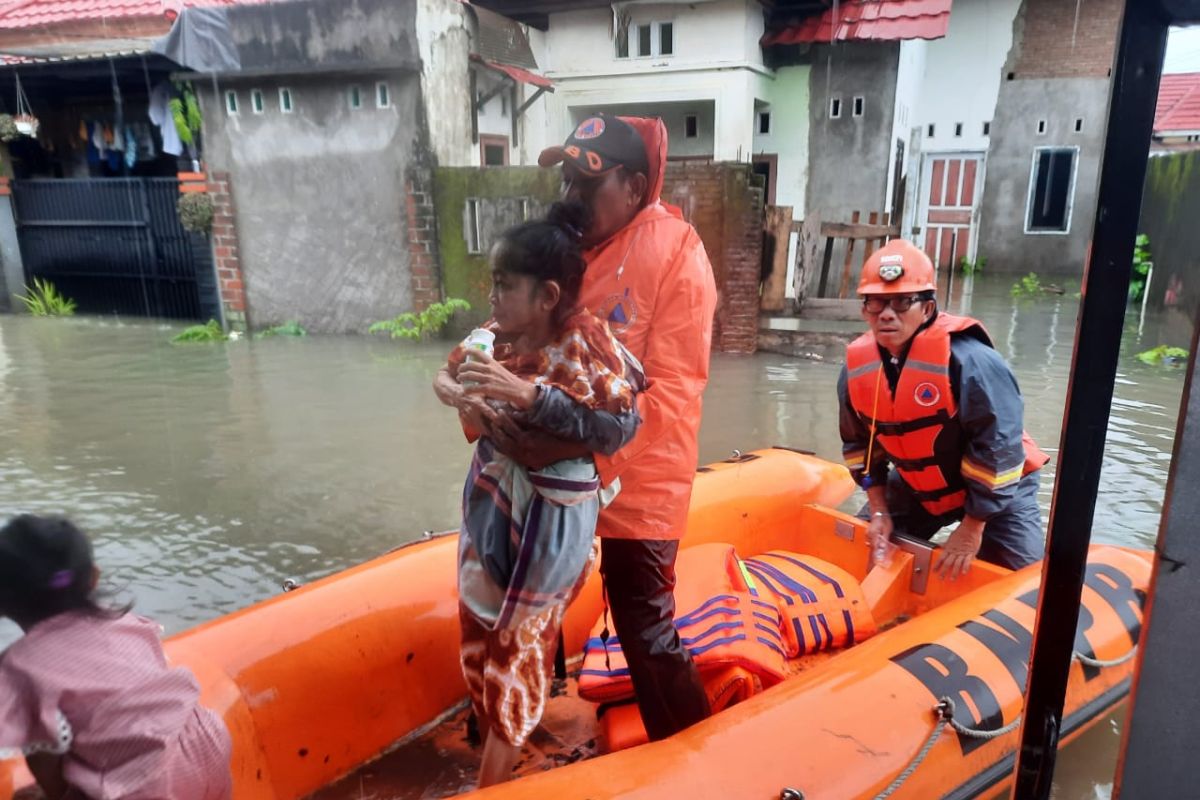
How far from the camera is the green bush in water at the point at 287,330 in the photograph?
9.23m

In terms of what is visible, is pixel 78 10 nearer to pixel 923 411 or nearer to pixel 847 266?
pixel 847 266

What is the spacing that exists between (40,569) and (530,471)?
2.66ft

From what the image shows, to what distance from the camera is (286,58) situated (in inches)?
334

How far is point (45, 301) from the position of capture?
10867mm

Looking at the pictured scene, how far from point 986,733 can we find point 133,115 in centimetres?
1103

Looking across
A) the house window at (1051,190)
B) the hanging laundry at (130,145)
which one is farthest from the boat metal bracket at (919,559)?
the house window at (1051,190)

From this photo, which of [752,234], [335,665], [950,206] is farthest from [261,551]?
[950,206]

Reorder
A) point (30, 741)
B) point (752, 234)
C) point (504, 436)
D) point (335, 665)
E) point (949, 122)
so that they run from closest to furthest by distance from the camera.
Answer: point (30, 741) < point (504, 436) < point (335, 665) < point (752, 234) < point (949, 122)

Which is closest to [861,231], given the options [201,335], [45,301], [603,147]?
[201,335]

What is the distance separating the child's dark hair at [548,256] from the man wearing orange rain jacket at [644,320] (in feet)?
0.37

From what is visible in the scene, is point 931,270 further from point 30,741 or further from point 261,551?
point 261,551

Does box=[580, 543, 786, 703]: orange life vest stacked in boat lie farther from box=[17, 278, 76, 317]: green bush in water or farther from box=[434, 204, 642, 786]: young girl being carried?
box=[17, 278, 76, 317]: green bush in water

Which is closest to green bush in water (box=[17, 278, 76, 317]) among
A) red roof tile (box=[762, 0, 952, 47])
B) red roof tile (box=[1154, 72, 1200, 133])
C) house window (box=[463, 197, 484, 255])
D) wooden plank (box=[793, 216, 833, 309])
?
house window (box=[463, 197, 484, 255])

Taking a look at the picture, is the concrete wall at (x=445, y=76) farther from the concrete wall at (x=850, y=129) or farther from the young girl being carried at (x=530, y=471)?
the young girl being carried at (x=530, y=471)
